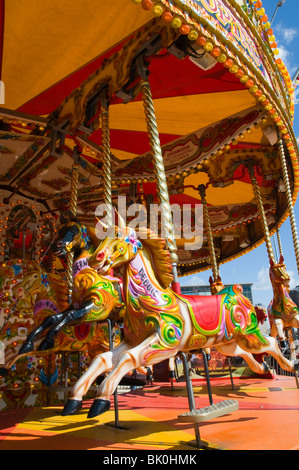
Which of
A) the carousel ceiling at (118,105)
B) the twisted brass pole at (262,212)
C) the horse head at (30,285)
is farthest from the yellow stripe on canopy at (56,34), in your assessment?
the twisted brass pole at (262,212)

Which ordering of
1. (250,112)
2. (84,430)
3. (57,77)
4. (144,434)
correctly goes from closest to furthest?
(144,434)
(84,430)
(57,77)
(250,112)

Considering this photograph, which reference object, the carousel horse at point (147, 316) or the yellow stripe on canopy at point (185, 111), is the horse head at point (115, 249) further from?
the yellow stripe on canopy at point (185, 111)

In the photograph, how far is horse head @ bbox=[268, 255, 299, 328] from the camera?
5.57m

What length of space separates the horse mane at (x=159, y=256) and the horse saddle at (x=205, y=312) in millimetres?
A: 247

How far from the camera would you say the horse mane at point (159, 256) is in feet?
9.54

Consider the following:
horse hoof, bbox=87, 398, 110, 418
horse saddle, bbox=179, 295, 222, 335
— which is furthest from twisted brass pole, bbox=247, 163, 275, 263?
horse hoof, bbox=87, 398, 110, 418

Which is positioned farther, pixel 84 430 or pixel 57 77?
pixel 57 77

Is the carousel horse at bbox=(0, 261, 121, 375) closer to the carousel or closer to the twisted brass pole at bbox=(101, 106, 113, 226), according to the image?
the carousel

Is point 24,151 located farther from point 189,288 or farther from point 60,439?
point 189,288

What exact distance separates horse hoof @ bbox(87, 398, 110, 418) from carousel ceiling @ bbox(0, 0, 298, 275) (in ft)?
8.81

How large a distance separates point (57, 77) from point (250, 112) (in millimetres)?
2533

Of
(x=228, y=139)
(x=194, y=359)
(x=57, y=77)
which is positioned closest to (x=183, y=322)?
(x=228, y=139)

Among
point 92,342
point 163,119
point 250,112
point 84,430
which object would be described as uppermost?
point 163,119

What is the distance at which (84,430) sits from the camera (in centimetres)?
346
